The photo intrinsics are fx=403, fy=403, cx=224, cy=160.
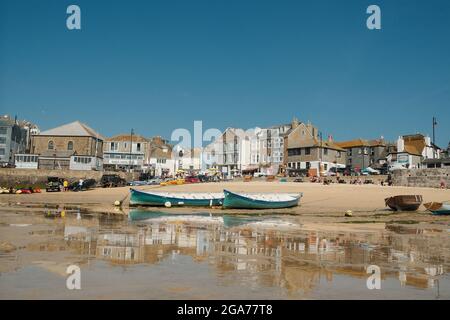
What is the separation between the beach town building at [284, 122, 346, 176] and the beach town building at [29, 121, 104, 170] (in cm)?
4351

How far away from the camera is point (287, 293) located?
8.50 meters

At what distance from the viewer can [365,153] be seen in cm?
10000

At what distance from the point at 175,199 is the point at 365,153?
7544 centimetres

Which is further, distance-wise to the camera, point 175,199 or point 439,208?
point 175,199

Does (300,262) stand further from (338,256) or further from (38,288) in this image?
(38,288)

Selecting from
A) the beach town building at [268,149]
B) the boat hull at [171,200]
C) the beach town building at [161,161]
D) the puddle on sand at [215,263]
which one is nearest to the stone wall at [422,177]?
the boat hull at [171,200]

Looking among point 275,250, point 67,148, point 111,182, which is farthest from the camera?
point 67,148

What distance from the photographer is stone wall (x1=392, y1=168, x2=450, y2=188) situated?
176 ft

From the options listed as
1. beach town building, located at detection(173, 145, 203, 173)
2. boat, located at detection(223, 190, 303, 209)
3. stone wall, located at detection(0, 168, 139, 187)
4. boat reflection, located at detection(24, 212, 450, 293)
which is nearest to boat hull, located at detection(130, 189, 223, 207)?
boat, located at detection(223, 190, 303, 209)

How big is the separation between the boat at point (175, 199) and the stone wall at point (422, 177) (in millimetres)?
32355

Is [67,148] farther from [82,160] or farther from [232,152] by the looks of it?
[232,152]

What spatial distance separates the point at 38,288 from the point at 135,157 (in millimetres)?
95553

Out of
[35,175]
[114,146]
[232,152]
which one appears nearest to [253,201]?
[35,175]

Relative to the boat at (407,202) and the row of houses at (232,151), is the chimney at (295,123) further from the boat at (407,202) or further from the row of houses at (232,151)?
the boat at (407,202)
